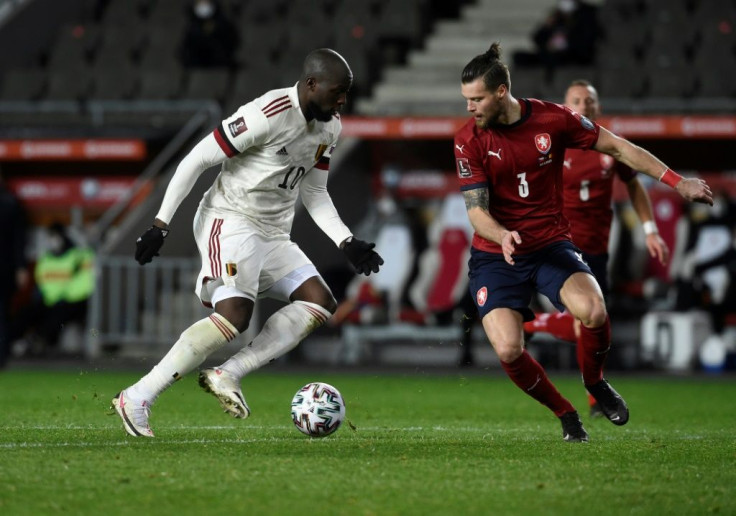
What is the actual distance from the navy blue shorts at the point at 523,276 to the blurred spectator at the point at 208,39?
12.1 metres

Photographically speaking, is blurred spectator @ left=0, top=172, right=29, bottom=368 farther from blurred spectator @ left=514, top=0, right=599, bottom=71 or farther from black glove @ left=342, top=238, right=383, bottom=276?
black glove @ left=342, top=238, right=383, bottom=276

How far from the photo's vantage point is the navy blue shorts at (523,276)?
7.16m

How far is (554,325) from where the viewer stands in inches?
361

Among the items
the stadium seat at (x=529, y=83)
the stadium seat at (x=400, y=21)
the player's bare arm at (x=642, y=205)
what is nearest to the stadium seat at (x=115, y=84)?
the stadium seat at (x=400, y=21)

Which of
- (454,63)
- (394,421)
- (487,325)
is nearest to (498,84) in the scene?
(487,325)

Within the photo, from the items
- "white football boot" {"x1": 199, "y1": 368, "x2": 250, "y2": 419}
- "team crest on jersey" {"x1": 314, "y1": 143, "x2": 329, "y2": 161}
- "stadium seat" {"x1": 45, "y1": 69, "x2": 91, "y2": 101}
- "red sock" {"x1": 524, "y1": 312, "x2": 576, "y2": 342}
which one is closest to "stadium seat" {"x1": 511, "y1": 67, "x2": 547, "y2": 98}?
"stadium seat" {"x1": 45, "y1": 69, "x2": 91, "y2": 101}

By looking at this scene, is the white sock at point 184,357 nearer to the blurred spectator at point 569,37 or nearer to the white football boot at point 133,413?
the white football boot at point 133,413

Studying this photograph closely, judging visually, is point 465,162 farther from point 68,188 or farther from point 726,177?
point 68,188

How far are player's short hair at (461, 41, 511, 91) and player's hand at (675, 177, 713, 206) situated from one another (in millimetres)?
1056

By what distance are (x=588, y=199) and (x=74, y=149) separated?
9950mm

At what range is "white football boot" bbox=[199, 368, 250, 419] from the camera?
6.86m

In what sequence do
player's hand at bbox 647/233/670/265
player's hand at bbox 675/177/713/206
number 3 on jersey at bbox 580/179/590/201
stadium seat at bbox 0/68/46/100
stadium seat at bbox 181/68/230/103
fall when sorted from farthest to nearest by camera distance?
stadium seat at bbox 0/68/46/100, stadium seat at bbox 181/68/230/103, number 3 on jersey at bbox 580/179/590/201, player's hand at bbox 647/233/670/265, player's hand at bbox 675/177/713/206

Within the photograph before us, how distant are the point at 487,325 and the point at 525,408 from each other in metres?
3.22

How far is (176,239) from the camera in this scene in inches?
656
